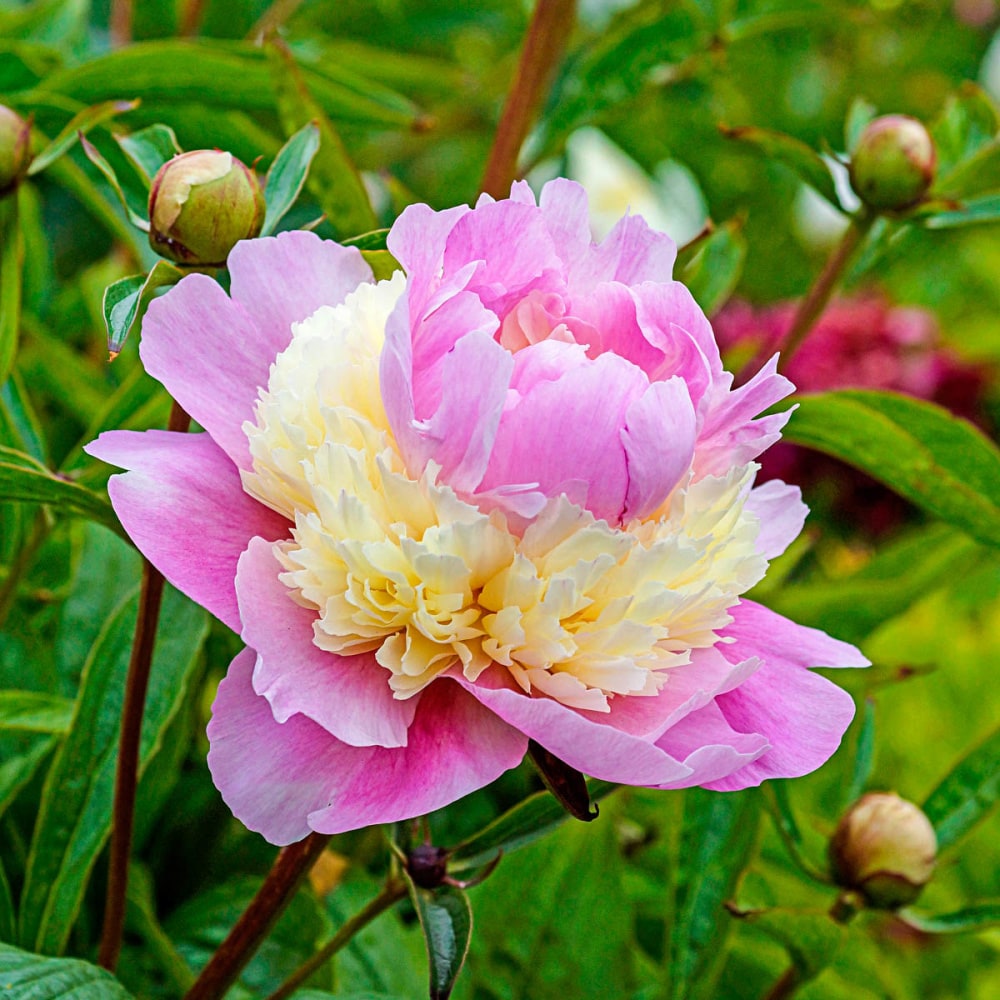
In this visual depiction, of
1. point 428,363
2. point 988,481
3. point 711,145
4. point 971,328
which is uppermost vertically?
point 428,363

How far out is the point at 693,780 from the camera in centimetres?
32

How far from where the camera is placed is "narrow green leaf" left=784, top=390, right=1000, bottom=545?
1.87 feet

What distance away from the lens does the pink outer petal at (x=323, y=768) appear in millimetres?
319

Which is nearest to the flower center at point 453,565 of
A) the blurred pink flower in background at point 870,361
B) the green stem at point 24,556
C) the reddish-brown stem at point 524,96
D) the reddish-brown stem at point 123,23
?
the green stem at point 24,556

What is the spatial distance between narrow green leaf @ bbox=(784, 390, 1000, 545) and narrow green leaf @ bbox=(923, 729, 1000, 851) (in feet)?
0.32

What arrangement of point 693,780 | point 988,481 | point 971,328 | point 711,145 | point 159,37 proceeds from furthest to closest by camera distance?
1. point 971,328
2. point 711,145
3. point 159,37
4. point 988,481
5. point 693,780

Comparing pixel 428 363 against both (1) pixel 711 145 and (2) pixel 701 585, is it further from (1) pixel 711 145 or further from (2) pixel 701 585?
(1) pixel 711 145

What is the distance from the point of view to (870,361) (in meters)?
1.31

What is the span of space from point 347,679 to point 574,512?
0.08 metres

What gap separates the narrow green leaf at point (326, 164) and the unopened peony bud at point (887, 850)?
344 millimetres

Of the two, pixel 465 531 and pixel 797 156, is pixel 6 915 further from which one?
pixel 797 156

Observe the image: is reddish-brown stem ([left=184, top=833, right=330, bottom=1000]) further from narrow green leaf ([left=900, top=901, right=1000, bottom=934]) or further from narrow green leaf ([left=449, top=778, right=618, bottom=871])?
narrow green leaf ([left=900, top=901, right=1000, bottom=934])

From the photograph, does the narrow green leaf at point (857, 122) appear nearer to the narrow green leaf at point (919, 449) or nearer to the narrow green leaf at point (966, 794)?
the narrow green leaf at point (919, 449)

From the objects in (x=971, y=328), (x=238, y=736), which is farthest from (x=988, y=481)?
(x=971, y=328)
